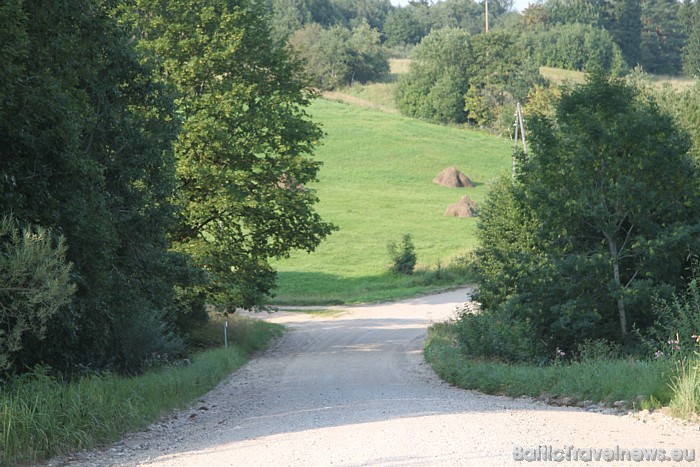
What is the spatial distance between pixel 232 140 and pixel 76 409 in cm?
1420

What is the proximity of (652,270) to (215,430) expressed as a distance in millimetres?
10980

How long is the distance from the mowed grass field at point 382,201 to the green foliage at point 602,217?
1018 centimetres

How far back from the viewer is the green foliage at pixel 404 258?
4956cm

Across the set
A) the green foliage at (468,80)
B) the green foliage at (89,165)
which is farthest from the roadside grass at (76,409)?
the green foliage at (468,80)

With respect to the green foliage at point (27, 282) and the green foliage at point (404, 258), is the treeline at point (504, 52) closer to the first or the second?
the green foliage at point (404, 258)

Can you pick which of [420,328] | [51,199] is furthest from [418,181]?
[51,199]

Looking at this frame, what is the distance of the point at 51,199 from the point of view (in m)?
12.5

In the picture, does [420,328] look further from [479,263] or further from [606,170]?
[606,170]

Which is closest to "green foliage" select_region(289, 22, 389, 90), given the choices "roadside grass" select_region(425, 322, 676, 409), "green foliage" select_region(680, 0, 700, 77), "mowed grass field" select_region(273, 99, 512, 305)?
"mowed grass field" select_region(273, 99, 512, 305)

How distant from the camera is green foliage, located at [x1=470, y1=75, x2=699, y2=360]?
58.5 feet

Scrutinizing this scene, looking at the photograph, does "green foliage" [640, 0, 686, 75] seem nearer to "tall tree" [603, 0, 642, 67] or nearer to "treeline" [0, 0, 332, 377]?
"tall tree" [603, 0, 642, 67]

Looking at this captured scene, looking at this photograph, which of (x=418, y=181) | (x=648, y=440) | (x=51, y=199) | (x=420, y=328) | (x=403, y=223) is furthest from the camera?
(x=418, y=181)

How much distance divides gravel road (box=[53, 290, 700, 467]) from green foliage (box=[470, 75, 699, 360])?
11.0 feet

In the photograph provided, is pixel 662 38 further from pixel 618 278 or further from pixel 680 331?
pixel 680 331
